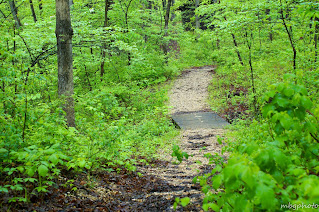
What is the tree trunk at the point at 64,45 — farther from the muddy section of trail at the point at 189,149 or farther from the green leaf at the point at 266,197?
the green leaf at the point at 266,197

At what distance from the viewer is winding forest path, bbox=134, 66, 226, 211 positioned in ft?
11.9

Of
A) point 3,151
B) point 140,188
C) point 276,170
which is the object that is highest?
point 276,170

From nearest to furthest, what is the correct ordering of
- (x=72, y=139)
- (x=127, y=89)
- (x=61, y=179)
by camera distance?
(x=61, y=179), (x=72, y=139), (x=127, y=89)

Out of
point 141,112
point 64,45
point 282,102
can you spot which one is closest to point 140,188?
point 282,102

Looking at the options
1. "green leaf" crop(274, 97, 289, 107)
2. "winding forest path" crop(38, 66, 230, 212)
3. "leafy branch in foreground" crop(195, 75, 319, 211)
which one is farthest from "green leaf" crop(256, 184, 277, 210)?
"winding forest path" crop(38, 66, 230, 212)

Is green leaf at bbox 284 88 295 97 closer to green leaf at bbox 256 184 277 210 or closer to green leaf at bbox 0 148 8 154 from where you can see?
green leaf at bbox 256 184 277 210

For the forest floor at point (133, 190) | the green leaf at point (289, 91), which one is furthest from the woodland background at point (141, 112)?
the forest floor at point (133, 190)

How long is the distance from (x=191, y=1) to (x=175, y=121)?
772 inches

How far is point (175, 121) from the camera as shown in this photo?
9.47 m

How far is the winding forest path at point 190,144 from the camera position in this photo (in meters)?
3.62

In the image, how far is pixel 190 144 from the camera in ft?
22.5

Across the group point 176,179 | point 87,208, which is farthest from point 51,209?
point 176,179

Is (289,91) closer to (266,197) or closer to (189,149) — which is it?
(266,197)

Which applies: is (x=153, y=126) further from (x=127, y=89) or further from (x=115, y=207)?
(x=115, y=207)
